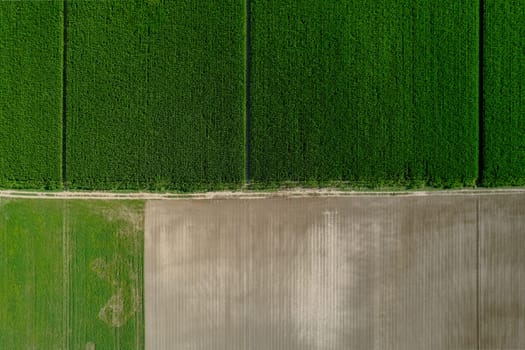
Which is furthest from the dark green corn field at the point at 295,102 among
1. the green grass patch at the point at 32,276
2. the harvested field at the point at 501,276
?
the harvested field at the point at 501,276

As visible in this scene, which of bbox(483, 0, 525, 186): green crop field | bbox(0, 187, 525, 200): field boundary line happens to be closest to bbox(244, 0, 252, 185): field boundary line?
bbox(0, 187, 525, 200): field boundary line

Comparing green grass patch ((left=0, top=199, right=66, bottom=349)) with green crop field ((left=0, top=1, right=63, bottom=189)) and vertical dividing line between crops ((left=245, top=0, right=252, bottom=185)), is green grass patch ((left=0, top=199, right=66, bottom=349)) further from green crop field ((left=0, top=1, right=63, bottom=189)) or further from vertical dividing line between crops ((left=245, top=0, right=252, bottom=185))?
vertical dividing line between crops ((left=245, top=0, right=252, bottom=185))

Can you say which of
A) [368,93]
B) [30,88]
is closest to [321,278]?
[368,93]

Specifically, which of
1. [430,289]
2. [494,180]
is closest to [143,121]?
[430,289]

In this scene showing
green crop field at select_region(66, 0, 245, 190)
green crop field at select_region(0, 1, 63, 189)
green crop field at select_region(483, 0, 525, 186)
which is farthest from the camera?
green crop field at select_region(0, 1, 63, 189)

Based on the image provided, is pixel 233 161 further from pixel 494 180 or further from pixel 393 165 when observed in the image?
pixel 494 180

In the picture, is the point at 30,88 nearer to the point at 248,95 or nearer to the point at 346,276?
the point at 248,95
